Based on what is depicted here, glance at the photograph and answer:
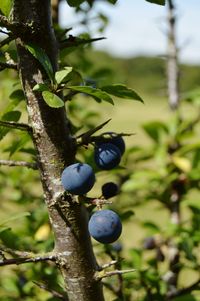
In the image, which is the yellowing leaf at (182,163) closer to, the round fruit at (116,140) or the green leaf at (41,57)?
the round fruit at (116,140)

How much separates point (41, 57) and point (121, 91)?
0.26 m

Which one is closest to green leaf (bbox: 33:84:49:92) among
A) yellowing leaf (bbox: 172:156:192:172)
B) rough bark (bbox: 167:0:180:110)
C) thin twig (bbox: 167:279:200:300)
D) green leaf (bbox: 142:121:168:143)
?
thin twig (bbox: 167:279:200:300)

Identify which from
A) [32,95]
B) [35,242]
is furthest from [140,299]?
[32,95]

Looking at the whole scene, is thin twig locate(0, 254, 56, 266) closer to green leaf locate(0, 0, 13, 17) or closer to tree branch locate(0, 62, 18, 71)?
tree branch locate(0, 62, 18, 71)

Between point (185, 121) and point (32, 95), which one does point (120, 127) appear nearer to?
point (185, 121)

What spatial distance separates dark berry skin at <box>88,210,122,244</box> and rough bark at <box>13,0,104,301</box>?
70 millimetres

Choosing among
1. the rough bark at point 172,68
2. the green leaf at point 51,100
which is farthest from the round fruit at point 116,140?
the rough bark at point 172,68

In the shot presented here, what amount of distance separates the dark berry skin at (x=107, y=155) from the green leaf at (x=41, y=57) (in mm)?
199

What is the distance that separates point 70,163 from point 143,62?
52.4m

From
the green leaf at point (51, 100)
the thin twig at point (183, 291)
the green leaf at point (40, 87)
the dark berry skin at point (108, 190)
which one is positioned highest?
the green leaf at point (40, 87)

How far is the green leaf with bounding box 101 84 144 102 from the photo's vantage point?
1212mm

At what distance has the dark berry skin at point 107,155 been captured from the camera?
A: 1.13 meters

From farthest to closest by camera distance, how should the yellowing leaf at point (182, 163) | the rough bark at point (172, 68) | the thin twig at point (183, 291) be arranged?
the rough bark at point (172, 68) < the yellowing leaf at point (182, 163) < the thin twig at point (183, 291)

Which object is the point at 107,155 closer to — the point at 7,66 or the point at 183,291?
the point at 7,66
